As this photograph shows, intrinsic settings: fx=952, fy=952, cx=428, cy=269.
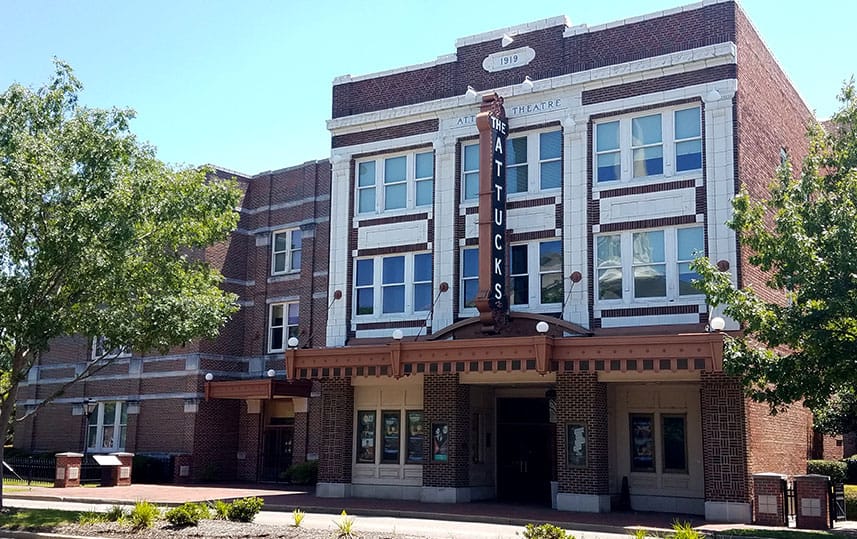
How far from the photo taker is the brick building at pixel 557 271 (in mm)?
23969

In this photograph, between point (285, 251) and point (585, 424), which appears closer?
point (585, 424)

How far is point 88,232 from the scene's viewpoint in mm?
20406

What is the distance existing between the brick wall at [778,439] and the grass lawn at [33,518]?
1548cm

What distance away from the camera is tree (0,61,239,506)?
20.5 m

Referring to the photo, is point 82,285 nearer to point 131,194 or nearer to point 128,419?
point 131,194

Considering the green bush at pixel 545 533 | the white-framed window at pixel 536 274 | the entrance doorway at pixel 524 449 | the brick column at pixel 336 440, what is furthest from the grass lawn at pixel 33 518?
the entrance doorway at pixel 524 449

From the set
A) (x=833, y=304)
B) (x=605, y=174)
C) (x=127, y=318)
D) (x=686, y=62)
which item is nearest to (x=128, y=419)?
(x=127, y=318)

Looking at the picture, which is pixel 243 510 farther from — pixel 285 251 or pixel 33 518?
pixel 285 251

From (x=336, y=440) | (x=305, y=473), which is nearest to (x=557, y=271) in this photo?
(x=336, y=440)

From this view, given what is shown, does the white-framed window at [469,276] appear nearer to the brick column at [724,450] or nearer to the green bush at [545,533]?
the brick column at [724,450]

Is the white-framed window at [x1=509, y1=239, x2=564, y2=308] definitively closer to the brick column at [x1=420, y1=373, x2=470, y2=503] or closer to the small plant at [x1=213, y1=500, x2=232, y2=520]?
the brick column at [x1=420, y1=373, x2=470, y2=503]

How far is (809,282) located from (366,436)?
1521 cm

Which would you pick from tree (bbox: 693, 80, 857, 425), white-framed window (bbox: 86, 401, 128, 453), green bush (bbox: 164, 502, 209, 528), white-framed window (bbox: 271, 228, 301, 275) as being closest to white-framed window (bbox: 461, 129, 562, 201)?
tree (bbox: 693, 80, 857, 425)

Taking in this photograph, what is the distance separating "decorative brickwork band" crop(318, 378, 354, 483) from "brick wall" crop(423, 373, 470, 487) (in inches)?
112
